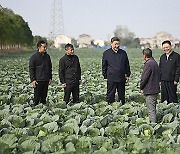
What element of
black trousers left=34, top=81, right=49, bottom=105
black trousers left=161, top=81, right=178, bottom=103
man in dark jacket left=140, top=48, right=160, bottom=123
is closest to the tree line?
black trousers left=34, top=81, right=49, bottom=105

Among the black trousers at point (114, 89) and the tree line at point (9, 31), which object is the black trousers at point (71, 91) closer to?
the black trousers at point (114, 89)

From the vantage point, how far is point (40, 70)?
737 cm

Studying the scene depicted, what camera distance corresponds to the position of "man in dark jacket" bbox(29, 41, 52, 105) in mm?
7293

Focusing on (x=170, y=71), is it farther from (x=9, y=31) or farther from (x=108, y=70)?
(x=9, y=31)

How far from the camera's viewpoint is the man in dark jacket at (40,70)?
729 centimetres

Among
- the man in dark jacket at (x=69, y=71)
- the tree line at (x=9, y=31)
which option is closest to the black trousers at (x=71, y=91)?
the man in dark jacket at (x=69, y=71)

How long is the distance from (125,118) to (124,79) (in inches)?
68.1

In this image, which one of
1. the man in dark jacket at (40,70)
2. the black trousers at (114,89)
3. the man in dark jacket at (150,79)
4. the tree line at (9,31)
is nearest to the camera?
the man in dark jacket at (150,79)

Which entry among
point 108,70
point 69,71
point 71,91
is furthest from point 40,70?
point 108,70

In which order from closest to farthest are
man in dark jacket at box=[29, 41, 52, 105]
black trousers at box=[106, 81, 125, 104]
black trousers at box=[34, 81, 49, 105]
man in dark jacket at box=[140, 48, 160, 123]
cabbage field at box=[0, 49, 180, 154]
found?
cabbage field at box=[0, 49, 180, 154], man in dark jacket at box=[140, 48, 160, 123], man in dark jacket at box=[29, 41, 52, 105], black trousers at box=[34, 81, 49, 105], black trousers at box=[106, 81, 125, 104]

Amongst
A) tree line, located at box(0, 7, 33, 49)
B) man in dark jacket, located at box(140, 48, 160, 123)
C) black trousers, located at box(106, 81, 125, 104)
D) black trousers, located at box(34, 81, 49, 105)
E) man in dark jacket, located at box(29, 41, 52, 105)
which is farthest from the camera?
tree line, located at box(0, 7, 33, 49)

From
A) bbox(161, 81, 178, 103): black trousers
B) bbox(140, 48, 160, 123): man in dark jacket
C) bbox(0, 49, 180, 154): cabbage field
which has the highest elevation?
bbox(140, 48, 160, 123): man in dark jacket

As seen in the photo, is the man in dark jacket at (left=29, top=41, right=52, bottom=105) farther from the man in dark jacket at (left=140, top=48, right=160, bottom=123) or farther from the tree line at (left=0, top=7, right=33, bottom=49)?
the tree line at (left=0, top=7, right=33, bottom=49)

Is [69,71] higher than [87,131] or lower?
higher
